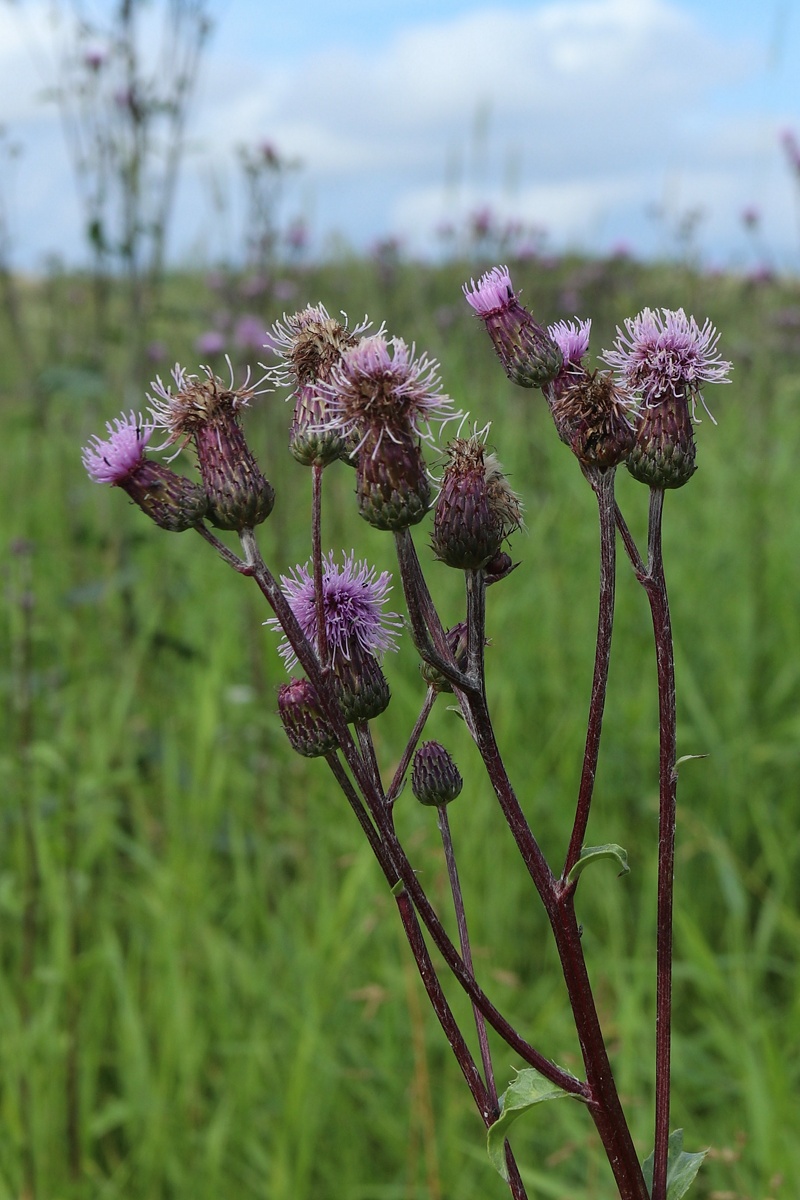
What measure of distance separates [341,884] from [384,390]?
2570 mm

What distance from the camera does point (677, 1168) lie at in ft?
3.66

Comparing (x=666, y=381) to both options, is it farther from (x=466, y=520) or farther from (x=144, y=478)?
(x=144, y=478)

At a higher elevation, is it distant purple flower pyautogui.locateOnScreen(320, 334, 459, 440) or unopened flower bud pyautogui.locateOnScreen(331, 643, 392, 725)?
distant purple flower pyautogui.locateOnScreen(320, 334, 459, 440)

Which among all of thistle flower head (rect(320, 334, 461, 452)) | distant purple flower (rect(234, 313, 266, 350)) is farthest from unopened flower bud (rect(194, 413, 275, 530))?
distant purple flower (rect(234, 313, 266, 350))

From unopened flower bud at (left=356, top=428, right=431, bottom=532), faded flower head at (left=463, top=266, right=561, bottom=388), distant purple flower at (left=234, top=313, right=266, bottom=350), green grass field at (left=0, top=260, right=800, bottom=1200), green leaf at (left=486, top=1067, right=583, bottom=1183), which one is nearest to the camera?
green leaf at (left=486, top=1067, right=583, bottom=1183)

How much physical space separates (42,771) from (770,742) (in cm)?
245

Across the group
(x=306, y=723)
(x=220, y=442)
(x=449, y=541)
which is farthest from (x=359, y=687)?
(x=220, y=442)

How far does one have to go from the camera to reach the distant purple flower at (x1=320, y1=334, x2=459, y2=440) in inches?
42.1

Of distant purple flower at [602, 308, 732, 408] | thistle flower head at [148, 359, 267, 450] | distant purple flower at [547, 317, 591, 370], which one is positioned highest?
distant purple flower at [547, 317, 591, 370]

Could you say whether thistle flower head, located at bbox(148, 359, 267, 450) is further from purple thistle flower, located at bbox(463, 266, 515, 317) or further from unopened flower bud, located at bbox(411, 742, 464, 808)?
unopened flower bud, located at bbox(411, 742, 464, 808)

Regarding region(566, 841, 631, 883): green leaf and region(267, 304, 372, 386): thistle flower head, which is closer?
region(566, 841, 631, 883): green leaf

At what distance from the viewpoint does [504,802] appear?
1.05 meters

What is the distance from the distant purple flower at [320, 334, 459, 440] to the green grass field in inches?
49.4

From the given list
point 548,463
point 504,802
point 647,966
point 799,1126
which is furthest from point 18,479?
point 504,802
